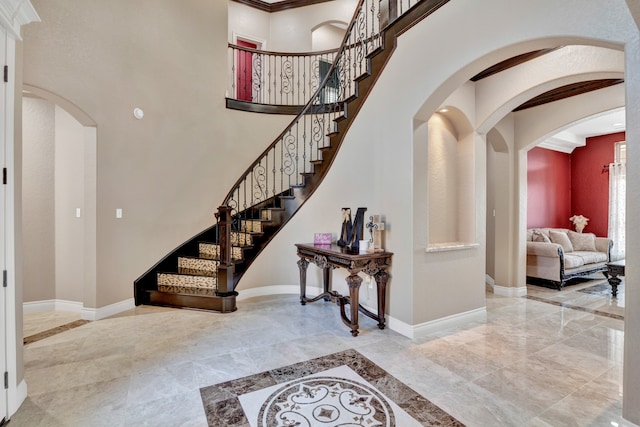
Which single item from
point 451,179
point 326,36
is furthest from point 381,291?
point 326,36

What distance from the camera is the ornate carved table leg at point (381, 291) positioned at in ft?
11.0

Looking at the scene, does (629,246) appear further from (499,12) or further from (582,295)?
(582,295)

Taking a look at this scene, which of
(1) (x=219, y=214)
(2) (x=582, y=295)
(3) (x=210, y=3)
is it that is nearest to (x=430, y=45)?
(1) (x=219, y=214)

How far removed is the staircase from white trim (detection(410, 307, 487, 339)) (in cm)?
234

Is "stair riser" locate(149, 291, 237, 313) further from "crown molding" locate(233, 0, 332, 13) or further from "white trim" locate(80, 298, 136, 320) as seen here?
"crown molding" locate(233, 0, 332, 13)

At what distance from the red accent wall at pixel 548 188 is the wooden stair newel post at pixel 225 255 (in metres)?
6.70

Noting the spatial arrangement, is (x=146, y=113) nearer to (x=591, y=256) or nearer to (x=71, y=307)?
(x=71, y=307)

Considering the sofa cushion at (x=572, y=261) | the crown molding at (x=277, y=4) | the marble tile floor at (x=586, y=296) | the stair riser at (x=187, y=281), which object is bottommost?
the marble tile floor at (x=586, y=296)

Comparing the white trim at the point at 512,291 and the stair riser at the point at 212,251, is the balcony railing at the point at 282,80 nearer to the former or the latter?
the stair riser at the point at 212,251

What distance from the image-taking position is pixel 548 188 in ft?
24.3

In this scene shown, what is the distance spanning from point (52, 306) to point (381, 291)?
14.1 feet

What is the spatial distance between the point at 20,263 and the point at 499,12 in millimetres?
3966

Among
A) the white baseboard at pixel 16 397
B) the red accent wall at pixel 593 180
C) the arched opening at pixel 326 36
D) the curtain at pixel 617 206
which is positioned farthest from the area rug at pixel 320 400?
the red accent wall at pixel 593 180

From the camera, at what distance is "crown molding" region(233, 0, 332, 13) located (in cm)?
683
